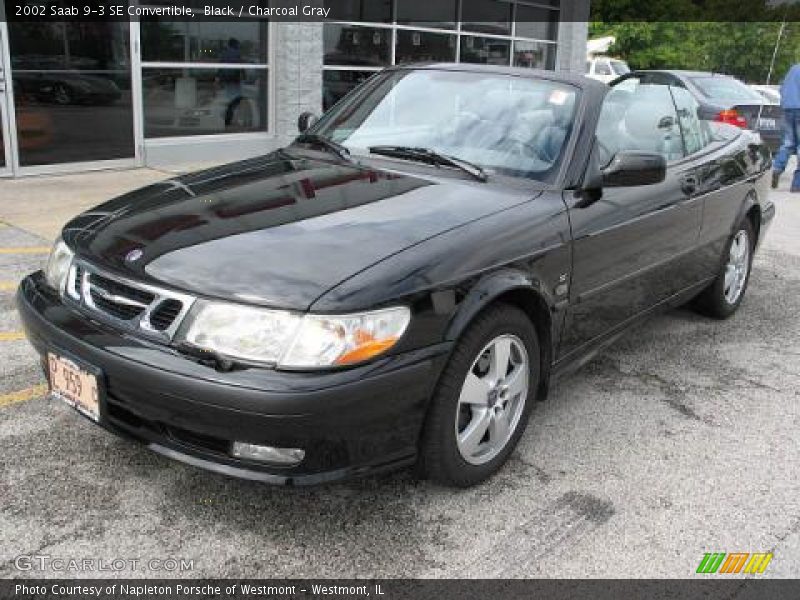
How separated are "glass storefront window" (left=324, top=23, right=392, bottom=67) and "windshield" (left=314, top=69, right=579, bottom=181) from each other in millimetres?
8119

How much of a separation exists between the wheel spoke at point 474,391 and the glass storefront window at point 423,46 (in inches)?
416

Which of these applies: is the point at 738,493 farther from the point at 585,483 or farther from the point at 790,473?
the point at 585,483

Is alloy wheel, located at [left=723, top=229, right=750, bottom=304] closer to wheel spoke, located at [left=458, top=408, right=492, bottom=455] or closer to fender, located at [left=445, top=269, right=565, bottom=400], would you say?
fender, located at [left=445, top=269, right=565, bottom=400]

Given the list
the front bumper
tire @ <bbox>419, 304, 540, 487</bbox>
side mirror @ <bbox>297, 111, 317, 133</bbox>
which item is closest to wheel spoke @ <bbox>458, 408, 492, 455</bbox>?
tire @ <bbox>419, 304, 540, 487</bbox>

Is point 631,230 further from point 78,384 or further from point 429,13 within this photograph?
point 429,13

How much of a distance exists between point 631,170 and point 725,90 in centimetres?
1044

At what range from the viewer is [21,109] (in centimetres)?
853

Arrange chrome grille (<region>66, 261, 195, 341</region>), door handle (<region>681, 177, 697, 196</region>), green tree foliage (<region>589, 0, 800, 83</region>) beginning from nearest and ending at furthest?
chrome grille (<region>66, 261, 195, 341</region>), door handle (<region>681, 177, 697, 196</region>), green tree foliage (<region>589, 0, 800, 83</region>)

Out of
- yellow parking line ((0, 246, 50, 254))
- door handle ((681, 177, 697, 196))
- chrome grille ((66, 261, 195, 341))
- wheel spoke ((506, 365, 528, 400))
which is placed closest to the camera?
chrome grille ((66, 261, 195, 341))

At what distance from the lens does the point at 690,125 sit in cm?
473

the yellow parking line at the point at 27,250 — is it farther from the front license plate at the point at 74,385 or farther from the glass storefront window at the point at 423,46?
the glass storefront window at the point at 423,46

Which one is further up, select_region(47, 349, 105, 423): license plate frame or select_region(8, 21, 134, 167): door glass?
select_region(8, 21, 134, 167): door glass

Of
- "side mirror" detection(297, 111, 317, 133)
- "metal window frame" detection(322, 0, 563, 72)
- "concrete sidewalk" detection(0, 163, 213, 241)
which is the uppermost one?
"metal window frame" detection(322, 0, 563, 72)

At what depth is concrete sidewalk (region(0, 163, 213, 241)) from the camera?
6840 millimetres
